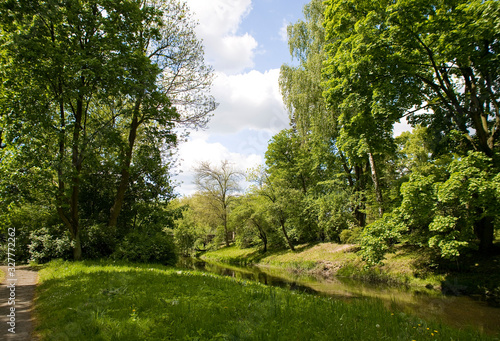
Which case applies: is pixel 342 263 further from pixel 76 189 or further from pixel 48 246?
pixel 48 246

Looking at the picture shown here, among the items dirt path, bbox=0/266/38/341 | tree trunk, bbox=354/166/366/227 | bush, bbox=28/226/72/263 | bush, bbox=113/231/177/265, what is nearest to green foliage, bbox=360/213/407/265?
tree trunk, bbox=354/166/366/227

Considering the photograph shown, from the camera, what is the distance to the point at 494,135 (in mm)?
12141

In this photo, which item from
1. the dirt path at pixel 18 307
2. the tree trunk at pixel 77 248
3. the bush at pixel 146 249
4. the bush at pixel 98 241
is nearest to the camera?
the dirt path at pixel 18 307

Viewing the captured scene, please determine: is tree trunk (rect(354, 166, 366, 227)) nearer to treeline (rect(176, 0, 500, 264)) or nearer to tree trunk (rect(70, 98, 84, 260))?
treeline (rect(176, 0, 500, 264))

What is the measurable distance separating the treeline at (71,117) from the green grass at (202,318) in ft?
A: 21.6

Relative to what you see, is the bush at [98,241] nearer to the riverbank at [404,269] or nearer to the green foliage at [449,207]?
the green foliage at [449,207]

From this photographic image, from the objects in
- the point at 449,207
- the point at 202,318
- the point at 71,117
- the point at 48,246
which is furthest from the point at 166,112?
the point at 449,207

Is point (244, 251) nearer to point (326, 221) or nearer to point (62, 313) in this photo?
point (326, 221)

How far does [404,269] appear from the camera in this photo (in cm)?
1486

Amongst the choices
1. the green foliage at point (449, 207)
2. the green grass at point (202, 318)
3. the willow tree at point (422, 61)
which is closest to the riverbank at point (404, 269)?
the green foliage at point (449, 207)

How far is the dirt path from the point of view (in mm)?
4992

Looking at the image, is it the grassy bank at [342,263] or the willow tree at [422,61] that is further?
the grassy bank at [342,263]

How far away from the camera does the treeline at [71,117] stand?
10.5 metres

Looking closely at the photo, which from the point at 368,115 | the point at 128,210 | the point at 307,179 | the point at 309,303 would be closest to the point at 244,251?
the point at 307,179
